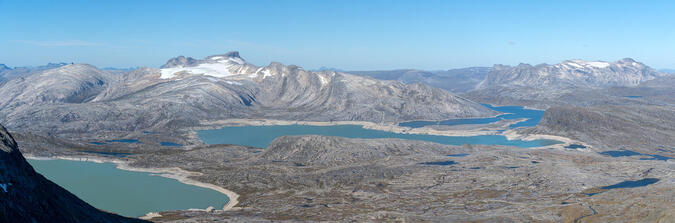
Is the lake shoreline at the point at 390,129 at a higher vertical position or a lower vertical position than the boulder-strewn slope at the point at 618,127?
lower

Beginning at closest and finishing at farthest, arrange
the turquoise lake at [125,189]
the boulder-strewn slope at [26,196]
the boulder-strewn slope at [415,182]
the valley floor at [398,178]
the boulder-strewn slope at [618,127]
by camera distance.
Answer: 1. the boulder-strewn slope at [26,196]
2. the boulder-strewn slope at [415,182]
3. the valley floor at [398,178]
4. the turquoise lake at [125,189]
5. the boulder-strewn slope at [618,127]

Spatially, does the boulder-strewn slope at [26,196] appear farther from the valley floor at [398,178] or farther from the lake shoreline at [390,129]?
the lake shoreline at [390,129]

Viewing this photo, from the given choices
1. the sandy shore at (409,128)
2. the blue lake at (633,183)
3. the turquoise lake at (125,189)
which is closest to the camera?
the turquoise lake at (125,189)

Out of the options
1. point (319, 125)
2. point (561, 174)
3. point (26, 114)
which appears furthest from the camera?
point (319, 125)

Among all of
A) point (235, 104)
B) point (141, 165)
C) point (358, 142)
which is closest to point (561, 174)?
point (358, 142)

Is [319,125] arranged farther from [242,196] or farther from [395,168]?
[242,196]

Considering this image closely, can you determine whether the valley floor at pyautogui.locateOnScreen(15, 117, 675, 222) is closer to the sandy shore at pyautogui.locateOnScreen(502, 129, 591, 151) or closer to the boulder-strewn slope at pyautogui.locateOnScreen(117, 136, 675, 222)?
the boulder-strewn slope at pyautogui.locateOnScreen(117, 136, 675, 222)

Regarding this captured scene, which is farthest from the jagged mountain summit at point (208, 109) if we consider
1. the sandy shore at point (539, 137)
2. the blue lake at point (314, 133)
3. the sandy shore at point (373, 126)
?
the sandy shore at point (539, 137)

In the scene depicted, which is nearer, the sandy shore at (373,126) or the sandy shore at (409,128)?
the sandy shore at (409,128)
